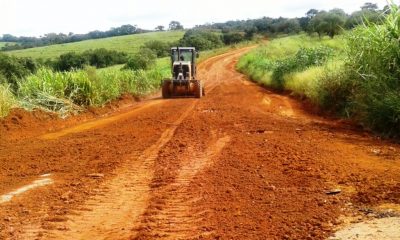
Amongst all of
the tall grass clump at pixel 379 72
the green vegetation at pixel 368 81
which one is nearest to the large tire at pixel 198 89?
the green vegetation at pixel 368 81

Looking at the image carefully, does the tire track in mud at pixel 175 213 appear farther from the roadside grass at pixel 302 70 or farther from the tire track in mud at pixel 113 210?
the roadside grass at pixel 302 70

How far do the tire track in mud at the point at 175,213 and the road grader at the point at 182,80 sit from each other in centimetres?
1359

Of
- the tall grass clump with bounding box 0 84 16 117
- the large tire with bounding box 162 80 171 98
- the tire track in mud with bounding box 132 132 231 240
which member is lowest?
the large tire with bounding box 162 80 171 98

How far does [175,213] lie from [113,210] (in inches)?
30.8

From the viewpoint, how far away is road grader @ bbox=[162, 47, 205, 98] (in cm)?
2120

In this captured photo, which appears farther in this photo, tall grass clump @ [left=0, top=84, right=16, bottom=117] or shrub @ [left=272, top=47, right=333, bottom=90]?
shrub @ [left=272, top=47, right=333, bottom=90]

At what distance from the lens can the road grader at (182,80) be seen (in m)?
21.2

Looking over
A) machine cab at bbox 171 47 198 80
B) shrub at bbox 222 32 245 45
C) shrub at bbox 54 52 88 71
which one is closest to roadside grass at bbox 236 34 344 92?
machine cab at bbox 171 47 198 80

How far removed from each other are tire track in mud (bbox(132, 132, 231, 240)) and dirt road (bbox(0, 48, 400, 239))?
0.04ft

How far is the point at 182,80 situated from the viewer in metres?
21.2

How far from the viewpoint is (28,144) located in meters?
11.1

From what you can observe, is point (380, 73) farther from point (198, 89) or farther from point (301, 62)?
point (198, 89)

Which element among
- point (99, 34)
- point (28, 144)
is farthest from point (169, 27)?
point (28, 144)

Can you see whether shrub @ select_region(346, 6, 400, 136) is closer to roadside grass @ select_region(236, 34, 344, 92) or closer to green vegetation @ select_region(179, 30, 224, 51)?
roadside grass @ select_region(236, 34, 344, 92)
